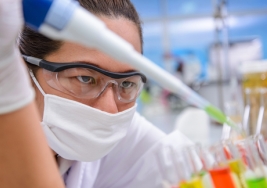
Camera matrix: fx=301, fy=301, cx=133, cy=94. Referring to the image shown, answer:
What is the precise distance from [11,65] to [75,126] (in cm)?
43

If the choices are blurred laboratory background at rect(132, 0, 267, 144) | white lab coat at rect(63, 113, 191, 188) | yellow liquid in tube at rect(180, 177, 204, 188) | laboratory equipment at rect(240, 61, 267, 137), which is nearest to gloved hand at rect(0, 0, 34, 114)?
yellow liquid in tube at rect(180, 177, 204, 188)

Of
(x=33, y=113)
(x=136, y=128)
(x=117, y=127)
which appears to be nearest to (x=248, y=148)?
(x=117, y=127)

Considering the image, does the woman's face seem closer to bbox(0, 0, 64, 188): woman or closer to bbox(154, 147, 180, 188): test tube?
bbox(154, 147, 180, 188): test tube

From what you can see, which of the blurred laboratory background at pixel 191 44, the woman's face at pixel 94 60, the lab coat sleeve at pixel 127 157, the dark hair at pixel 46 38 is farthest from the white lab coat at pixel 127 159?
the blurred laboratory background at pixel 191 44

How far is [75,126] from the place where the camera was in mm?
773

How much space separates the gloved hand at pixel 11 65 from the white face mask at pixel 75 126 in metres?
0.39

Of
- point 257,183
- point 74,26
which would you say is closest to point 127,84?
point 257,183

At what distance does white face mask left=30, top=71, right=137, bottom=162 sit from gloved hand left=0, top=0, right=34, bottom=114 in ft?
1.26

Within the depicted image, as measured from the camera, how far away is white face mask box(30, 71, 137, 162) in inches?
30.3

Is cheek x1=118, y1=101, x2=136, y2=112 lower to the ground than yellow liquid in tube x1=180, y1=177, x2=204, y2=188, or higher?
higher

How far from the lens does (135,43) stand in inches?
34.4

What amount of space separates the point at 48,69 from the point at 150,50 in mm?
3922

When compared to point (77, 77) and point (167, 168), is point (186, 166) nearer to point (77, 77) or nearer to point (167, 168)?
point (167, 168)

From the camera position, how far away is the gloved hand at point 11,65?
1.10 ft
